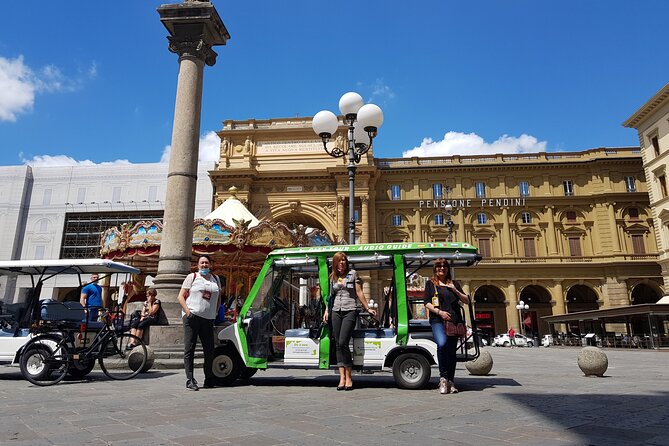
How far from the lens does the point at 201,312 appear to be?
6.30m

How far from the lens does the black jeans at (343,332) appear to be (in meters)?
5.92

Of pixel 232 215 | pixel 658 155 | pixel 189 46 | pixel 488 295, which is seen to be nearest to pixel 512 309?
pixel 488 295

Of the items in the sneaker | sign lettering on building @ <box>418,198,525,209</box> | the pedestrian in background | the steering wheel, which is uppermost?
sign lettering on building @ <box>418,198,525,209</box>

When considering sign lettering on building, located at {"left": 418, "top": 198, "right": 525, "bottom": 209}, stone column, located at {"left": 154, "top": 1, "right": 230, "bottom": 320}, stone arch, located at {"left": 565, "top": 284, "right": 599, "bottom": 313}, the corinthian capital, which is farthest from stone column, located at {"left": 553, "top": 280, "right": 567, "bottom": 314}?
A: the corinthian capital

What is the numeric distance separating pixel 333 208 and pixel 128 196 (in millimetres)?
18889

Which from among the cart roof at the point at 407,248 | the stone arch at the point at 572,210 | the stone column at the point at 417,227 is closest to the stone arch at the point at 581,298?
the stone arch at the point at 572,210

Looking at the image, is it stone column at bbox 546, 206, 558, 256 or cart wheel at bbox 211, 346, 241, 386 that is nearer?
cart wheel at bbox 211, 346, 241, 386

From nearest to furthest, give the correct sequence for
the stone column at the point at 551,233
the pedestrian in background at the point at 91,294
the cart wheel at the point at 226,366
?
1. the cart wheel at the point at 226,366
2. the pedestrian in background at the point at 91,294
3. the stone column at the point at 551,233

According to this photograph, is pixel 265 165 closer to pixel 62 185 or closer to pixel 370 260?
pixel 62 185

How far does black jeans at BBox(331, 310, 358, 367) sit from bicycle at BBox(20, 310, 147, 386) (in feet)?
10.3

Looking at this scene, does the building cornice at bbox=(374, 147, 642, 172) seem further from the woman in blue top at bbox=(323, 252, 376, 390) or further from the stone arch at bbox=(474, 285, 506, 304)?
the woman in blue top at bbox=(323, 252, 376, 390)

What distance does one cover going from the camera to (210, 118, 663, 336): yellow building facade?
38.4 m

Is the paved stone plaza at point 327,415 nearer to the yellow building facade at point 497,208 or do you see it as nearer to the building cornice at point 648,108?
the building cornice at point 648,108

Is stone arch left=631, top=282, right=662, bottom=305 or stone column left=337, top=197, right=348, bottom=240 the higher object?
stone column left=337, top=197, right=348, bottom=240
